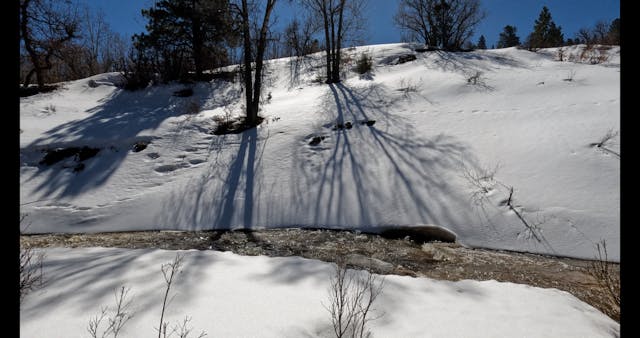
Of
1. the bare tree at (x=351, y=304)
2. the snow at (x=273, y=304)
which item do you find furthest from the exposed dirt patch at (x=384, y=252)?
the bare tree at (x=351, y=304)

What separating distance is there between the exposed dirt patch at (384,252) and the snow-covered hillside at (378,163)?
11.7 inches

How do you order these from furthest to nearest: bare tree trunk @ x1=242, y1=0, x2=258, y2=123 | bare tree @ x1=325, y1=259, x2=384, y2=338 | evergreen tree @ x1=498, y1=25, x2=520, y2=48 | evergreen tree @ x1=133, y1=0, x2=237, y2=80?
evergreen tree @ x1=498, y1=25, x2=520, y2=48
evergreen tree @ x1=133, y1=0, x2=237, y2=80
bare tree trunk @ x1=242, y1=0, x2=258, y2=123
bare tree @ x1=325, y1=259, x2=384, y2=338

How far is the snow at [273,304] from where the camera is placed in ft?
8.02

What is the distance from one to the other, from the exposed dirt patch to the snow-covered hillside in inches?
11.7

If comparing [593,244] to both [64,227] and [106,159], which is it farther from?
[106,159]

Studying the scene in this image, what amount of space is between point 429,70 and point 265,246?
9.81m

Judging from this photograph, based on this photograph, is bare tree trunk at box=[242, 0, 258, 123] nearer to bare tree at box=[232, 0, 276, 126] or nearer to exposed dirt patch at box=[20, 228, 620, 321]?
bare tree at box=[232, 0, 276, 126]

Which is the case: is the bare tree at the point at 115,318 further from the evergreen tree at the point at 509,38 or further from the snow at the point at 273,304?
the evergreen tree at the point at 509,38

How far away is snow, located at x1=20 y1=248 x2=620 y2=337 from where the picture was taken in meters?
2.44

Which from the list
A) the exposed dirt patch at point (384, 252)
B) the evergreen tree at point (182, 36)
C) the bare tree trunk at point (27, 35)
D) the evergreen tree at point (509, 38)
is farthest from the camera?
the evergreen tree at point (509, 38)

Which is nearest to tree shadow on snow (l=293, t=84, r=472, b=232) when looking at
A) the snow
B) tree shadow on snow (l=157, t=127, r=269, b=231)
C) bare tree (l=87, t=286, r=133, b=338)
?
tree shadow on snow (l=157, t=127, r=269, b=231)

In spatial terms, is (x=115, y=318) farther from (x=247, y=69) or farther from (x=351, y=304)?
(x=247, y=69)

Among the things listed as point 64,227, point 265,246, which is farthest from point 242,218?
point 64,227
